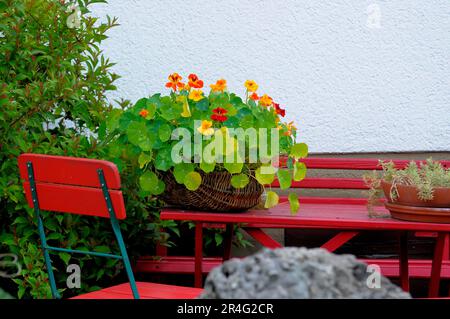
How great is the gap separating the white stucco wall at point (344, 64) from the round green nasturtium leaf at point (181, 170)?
1.22 meters

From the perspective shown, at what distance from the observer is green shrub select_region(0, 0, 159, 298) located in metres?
2.66

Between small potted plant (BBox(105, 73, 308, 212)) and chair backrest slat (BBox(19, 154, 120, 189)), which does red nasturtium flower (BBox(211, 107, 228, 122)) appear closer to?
small potted plant (BBox(105, 73, 308, 212))

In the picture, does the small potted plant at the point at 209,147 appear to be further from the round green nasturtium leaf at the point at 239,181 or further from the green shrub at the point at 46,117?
the green shrub at the point at 46,117

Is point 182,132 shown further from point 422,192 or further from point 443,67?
point 443,67

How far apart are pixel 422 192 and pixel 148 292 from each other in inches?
36.9

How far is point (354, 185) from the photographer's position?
339cm

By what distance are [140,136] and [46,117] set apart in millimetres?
566

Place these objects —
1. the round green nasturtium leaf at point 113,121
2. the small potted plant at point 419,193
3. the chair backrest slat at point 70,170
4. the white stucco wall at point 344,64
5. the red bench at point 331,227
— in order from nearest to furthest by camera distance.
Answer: the chair backrest slat at point 70,170 → the small potted plant at point 419,193 → the round green nasturtium leaf at point 113,121 → the red bench at point 331,227 → the white stucco wall at point 344,64

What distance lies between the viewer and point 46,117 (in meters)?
2.76

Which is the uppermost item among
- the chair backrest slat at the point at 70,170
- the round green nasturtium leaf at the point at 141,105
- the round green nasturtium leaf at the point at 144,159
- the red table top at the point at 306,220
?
the round green nasturtium leaf at the point at 141,105

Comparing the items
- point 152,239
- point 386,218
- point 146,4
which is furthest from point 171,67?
point 386,218

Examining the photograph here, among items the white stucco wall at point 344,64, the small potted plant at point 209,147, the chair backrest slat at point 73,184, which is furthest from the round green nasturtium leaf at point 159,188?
the white stucco wall at point 344,64

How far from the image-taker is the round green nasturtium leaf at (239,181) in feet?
7.74

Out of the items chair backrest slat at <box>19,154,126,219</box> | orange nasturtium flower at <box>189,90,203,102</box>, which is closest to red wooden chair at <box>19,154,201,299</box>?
chair backrest slat at <box>19,154,126,219</box>
